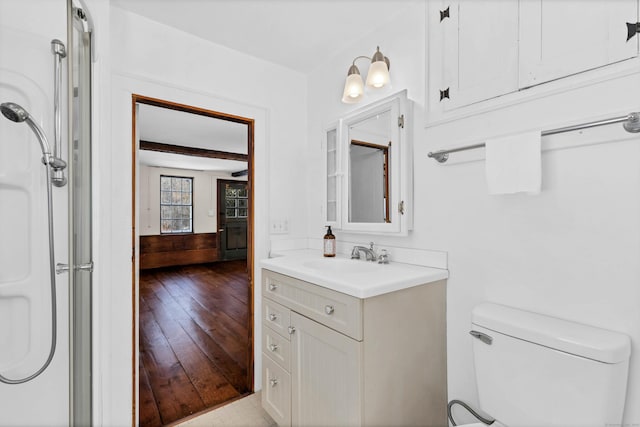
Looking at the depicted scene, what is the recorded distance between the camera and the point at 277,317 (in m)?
1.60

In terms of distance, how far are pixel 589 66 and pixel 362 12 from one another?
1123 mm

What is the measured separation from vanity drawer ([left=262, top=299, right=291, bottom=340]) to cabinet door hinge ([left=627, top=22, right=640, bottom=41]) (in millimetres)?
1657

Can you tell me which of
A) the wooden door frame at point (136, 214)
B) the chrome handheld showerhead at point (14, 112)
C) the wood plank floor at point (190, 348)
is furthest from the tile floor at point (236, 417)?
the chrome handheld showerhead at point (14, 112)

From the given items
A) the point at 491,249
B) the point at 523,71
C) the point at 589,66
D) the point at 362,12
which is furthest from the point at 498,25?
the point at 491,249

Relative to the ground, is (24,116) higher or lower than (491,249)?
higher

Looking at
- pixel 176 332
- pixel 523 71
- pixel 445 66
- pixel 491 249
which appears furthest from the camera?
pixel 176 332

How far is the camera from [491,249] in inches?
50.4

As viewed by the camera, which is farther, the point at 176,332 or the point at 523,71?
the point at 176,332

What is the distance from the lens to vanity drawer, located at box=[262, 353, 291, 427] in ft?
4.97

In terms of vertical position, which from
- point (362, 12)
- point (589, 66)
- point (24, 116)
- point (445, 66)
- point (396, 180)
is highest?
point (362, 12)

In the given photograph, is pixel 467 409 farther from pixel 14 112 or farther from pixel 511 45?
pixel 14 112

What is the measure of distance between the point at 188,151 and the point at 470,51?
4280mm

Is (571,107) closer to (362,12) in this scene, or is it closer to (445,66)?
(445,66)

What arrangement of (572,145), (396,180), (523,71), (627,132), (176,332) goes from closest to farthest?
(627,132)
(572,145)
(523,71)
(396,180)
(176,332)
